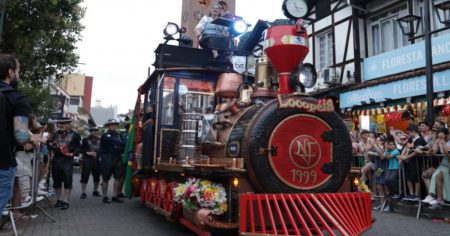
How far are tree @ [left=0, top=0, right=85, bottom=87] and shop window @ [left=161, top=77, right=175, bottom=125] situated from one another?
445cm

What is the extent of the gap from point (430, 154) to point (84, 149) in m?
6.83

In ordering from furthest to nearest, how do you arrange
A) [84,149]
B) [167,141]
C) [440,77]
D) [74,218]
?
[440,77]
[84,149]
[74,218]
[167,141]

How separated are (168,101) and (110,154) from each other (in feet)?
9.21

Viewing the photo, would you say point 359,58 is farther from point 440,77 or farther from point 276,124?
point 276,124

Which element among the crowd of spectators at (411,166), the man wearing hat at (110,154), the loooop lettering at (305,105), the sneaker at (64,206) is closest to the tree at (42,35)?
the man wearing hat at (110,154)

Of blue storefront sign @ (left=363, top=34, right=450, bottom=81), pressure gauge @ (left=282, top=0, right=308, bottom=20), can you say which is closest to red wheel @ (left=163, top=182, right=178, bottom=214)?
pressure gauge @ (left=282, top=0, right=308, bottom=20)

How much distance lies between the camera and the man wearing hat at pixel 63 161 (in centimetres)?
741

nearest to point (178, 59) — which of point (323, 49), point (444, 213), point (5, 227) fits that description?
point (5, 227)

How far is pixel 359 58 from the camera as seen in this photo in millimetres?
12789

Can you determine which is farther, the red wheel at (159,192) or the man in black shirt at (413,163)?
the man in black shirt at (413,163)

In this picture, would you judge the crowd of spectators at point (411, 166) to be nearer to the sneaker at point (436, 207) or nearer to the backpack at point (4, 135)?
the sneaker at point (436, 207)

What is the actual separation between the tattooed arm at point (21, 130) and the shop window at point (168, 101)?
3.36 m

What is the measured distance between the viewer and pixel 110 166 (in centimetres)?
837

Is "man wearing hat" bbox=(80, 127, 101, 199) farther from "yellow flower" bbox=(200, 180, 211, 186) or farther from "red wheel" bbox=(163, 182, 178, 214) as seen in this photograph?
"yellow flower" bbox=(200, 180, 211, 186)
